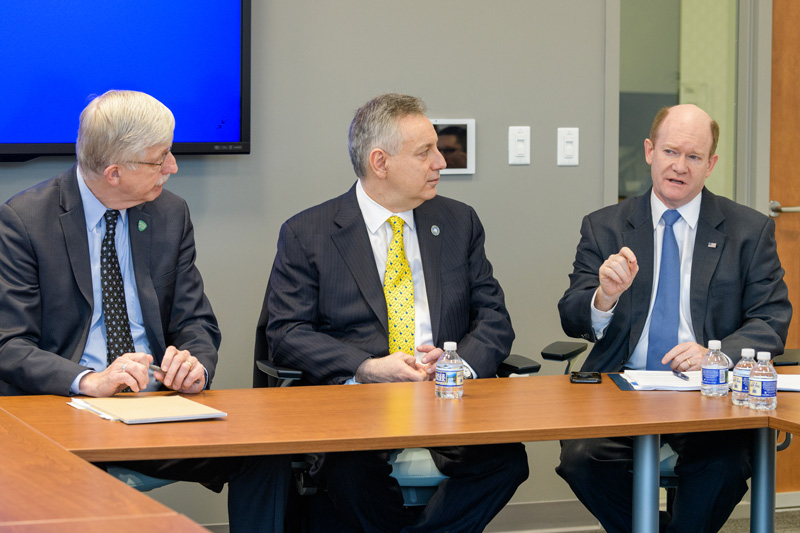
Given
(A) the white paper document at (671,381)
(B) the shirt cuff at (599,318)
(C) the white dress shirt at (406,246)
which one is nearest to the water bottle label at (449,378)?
(A) the white paper document at (671,381)

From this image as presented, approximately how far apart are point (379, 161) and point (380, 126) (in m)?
0.12

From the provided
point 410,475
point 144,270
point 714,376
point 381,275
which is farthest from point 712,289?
point 144,270

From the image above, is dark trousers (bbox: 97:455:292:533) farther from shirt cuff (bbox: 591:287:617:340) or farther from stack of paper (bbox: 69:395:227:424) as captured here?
shirt cuff (bbox: 591:287:617:340)

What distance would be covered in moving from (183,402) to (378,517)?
1.99 ft

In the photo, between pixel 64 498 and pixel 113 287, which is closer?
pixel 64 498

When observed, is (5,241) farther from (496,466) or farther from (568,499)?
(568,499)

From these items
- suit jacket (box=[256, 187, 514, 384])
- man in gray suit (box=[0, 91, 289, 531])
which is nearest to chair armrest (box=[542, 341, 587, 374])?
suit jacket (box=[256, 187, 514, 384])

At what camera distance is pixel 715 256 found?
284 cm

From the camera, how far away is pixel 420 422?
1.96m

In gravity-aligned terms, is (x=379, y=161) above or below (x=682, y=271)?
above

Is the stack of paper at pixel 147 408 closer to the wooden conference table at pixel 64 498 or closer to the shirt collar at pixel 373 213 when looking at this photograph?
the wooden conference table at pixel 64 498

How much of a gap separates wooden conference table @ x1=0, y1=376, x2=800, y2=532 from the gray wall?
1.26 m

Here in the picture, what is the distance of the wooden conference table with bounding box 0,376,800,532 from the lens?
1786 millimetres

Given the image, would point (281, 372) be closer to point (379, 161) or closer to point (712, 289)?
point (379, 161)
